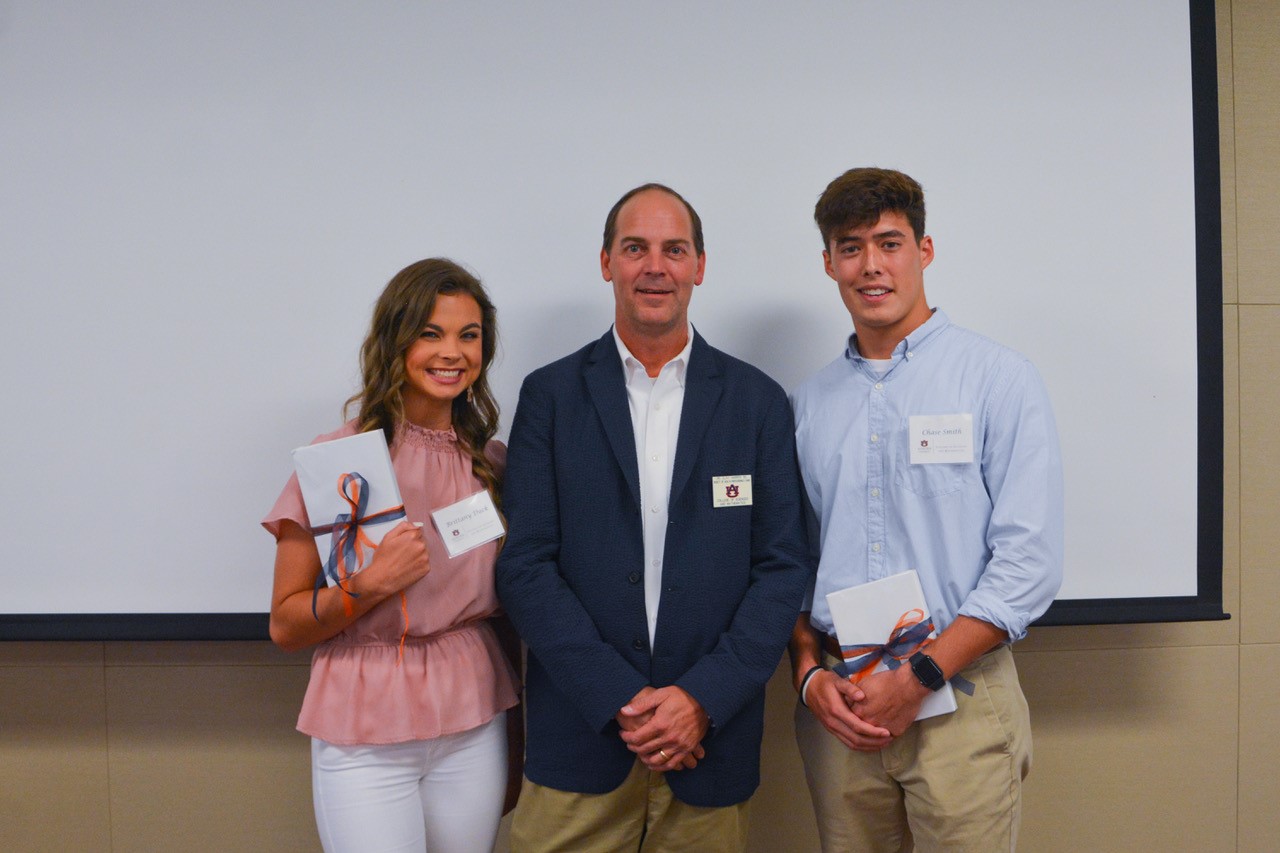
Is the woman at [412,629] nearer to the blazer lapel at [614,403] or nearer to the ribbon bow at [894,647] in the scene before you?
the blazer lapel at [614,403]

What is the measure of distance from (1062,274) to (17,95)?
9.57 ft

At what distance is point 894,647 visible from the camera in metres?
1.46

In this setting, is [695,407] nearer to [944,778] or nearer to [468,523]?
[468,523]

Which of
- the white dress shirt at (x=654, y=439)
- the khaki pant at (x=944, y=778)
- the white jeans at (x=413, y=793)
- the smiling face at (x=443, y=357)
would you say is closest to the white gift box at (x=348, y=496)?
the smiling face at (x=443, y=357)

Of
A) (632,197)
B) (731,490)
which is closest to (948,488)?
(731,490)

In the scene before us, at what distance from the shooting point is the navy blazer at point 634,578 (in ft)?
4.81

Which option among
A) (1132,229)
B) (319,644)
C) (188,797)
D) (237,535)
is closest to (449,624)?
(319,644)

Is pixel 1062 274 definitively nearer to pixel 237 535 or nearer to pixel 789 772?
pixel 789 772

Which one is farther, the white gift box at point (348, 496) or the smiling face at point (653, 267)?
the smiling face at point (653, 267)

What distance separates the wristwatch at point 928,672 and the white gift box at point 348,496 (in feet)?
3.38

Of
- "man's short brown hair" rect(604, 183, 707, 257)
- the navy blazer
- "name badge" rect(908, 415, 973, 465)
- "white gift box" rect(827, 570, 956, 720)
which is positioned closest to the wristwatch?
"white gift box" rect(827, 570, 956, 720)

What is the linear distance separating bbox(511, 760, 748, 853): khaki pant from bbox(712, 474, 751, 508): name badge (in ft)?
1.86

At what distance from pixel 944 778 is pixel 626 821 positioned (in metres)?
0.65

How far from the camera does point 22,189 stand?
200cm
